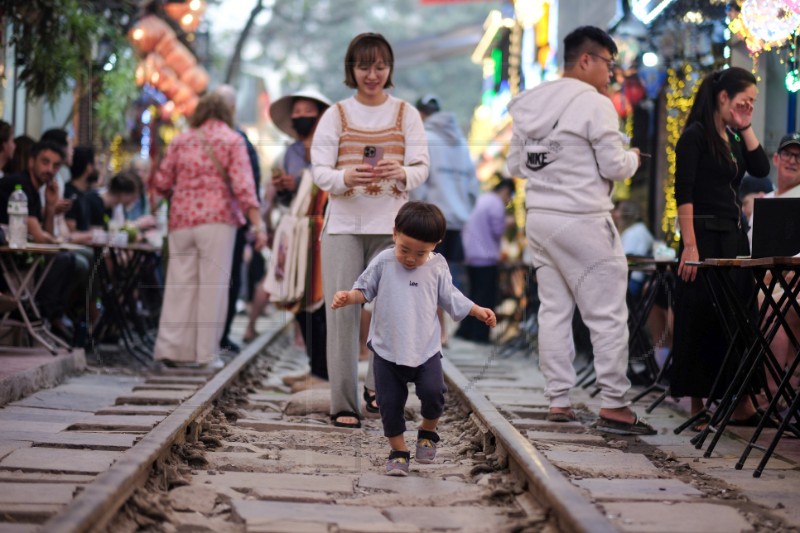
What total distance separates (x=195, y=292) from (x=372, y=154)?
12.4 feet

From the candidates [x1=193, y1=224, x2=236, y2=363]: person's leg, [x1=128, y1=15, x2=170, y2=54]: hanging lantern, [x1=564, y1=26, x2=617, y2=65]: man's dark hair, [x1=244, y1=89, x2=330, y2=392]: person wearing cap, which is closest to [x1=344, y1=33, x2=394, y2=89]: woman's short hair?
[x1=564, y1=26, x2=617, y2=65]: man's dark hair

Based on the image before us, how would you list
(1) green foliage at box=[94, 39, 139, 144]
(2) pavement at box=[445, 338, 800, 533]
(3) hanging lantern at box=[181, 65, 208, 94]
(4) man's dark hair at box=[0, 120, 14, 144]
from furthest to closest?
(3) hanging lantern at box=[181, 65, 208, 94]
(1) green foliage at box=[94, 39, 139, 144]
(4) man's dark hair at box=[0, 120, 14, 144]
(2) pavement at box=[445, 338, 800, 533]

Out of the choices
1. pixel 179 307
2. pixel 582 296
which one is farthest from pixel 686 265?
pixel 179 307

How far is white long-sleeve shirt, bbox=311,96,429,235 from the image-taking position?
Result: 723 cm

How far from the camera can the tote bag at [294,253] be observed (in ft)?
29.6

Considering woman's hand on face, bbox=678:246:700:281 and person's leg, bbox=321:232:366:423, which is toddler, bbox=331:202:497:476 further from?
woman's hand on face, bbox=678:246:700:281

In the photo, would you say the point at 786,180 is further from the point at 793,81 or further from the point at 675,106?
the point at 675,106

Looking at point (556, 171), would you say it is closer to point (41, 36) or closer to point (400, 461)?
point (400, 461)

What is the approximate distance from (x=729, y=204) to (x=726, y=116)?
516 mm

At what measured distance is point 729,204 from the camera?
733cm

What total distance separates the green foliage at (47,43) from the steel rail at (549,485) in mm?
7405

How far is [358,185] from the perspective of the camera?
7.10 metres

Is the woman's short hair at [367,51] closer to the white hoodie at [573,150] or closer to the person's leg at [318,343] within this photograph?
the white hoodie at [573,150]

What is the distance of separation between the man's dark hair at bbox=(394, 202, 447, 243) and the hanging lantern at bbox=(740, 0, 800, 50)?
3.46m
